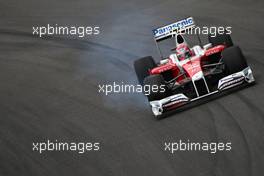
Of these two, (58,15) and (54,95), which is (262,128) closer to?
(54,95)

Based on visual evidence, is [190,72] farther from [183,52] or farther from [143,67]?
[143,67]

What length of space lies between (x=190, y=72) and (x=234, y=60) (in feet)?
2.79

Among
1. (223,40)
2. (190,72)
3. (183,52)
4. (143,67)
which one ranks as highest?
(223,40)

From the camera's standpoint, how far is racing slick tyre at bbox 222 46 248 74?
12891 millimetres

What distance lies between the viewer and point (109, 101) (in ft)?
47.2

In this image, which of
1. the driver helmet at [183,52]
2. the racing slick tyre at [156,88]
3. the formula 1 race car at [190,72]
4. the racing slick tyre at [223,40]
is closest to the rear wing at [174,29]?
the formula 1 race car at [190,72]

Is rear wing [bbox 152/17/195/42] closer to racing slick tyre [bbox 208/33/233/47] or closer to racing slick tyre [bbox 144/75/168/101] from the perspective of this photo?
racing slick tyre [bbox 208/33/233/47]

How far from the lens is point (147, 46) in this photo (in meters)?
18.1

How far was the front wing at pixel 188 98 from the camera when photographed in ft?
41.6

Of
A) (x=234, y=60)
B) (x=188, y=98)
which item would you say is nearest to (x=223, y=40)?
(x=234, y=60)

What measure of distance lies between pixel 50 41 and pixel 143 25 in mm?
2646

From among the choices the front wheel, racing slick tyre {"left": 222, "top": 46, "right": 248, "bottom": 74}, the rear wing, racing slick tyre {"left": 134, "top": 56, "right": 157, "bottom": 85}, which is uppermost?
the rear wing

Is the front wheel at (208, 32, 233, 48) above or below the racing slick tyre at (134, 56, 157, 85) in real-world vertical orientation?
Answer: above

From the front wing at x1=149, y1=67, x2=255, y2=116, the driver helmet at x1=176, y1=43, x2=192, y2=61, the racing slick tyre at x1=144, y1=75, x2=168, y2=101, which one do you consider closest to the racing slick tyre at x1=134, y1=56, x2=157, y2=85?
the driver helmet at x1=176, y1=43, x2=192, y2=61
